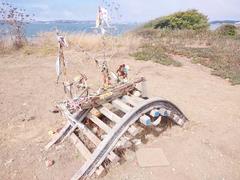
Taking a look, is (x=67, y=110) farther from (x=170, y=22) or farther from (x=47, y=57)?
(x=170, y=22)

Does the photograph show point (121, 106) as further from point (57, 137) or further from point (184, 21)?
point (184, 21)

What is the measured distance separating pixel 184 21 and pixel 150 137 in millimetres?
20410

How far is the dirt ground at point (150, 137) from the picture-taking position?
145 inches

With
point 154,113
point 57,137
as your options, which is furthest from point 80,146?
point 154,113

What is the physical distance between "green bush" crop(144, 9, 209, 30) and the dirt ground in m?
16.3

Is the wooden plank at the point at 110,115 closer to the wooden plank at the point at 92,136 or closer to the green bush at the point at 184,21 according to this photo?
the wooden plank at the point at 92,136

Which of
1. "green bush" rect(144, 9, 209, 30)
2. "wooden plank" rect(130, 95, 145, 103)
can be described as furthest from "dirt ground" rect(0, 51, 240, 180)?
"green bush" rect(144, 9, 209, 30)

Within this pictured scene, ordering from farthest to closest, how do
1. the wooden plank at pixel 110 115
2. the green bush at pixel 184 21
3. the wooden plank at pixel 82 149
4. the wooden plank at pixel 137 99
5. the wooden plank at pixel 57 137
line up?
the green bush at pixel 184 21, the wooden plank at pixel 137 99, the wooden plank at pixel 57 137, the wooden plank at pixel 110 115, the wooden plank at pixel 82 149

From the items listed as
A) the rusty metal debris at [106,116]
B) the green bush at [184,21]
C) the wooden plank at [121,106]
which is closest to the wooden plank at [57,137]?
the rusty metal debris at [106,116]

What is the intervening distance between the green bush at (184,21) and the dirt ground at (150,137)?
53.5ft

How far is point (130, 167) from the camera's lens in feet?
12.2

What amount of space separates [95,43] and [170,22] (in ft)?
47.0

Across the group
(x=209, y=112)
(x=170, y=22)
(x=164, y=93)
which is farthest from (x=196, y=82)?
(x=170, y=22)

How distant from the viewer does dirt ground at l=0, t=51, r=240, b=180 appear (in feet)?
12.1
